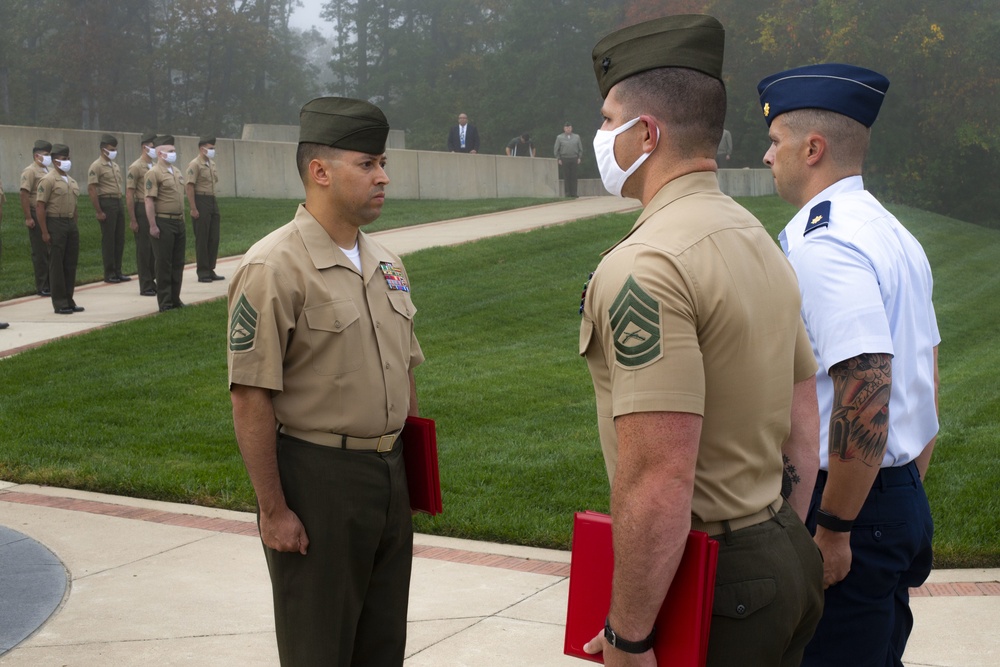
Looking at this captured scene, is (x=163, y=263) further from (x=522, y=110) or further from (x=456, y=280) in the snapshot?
(x=522, y=110)

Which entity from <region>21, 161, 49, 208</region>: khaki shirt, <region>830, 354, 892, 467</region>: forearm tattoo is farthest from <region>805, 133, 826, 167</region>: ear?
<region>21, 161, 49, 208</region>: khaki shirt

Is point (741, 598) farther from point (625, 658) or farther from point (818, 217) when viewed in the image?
point (818, 217)

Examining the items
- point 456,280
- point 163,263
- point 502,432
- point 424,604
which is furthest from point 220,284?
point 424,604

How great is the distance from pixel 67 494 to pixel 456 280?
8596 mm

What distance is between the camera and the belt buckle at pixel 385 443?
3465mm

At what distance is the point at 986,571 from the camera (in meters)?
5.46

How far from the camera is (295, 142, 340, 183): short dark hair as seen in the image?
142 inches

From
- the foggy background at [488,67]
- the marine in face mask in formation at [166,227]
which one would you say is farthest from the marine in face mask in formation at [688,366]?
the foggy background at [488,67]

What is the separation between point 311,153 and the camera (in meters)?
3.63

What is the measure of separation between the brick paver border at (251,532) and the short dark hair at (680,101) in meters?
3.60

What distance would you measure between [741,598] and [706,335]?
0.54 m

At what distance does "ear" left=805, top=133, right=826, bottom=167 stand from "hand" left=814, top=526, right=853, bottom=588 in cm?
102

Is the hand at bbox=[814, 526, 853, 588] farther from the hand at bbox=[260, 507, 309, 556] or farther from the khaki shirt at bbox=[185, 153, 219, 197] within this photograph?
the khaki shirt at bbox=[185, 153, 219, 197]

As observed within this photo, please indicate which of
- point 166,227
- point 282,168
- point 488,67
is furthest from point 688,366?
point 488,67
